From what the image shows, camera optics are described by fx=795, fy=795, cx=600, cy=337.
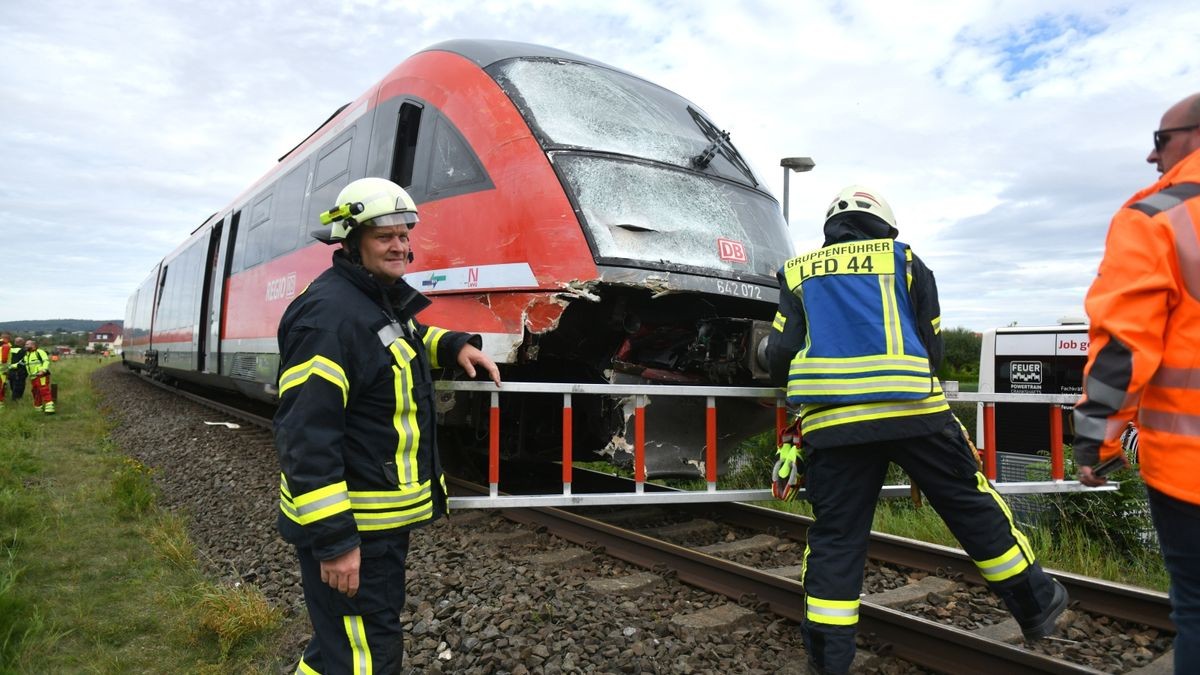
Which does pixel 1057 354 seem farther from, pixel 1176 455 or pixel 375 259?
pixel 375 259

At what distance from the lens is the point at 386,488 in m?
2.34

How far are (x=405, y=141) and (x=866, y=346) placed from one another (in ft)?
12.8

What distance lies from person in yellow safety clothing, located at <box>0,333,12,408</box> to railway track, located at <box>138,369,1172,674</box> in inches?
702

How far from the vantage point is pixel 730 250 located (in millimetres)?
4809

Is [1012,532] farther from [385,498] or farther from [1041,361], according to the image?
[1041,361]

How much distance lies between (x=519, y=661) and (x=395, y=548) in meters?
1.08

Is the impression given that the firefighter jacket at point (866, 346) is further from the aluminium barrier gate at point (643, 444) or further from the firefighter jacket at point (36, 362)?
the firefighter jacket at point (36, 362)

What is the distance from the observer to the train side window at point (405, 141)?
221 inches

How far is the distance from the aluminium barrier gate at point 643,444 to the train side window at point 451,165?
1.67m

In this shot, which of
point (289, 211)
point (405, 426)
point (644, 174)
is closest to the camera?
point (405, 426)

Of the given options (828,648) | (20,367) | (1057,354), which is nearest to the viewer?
(828,648)

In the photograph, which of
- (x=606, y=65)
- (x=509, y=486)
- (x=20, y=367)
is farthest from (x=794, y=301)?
(x=20, y=367)

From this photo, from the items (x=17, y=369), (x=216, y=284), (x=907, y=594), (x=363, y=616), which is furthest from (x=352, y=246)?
(x=17, y=369)

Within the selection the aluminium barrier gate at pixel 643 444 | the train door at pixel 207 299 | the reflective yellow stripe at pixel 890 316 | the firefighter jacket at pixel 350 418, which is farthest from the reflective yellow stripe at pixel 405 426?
the train door at pixel 207 299
